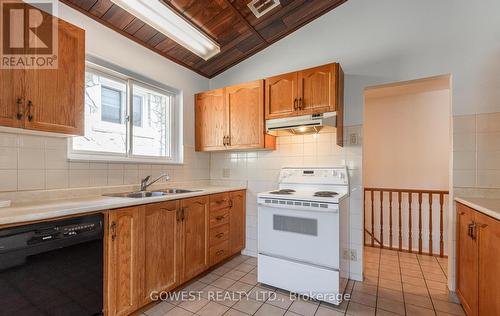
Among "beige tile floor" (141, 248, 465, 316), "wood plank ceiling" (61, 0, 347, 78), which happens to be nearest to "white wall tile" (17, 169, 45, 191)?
"beige tile floor" (141, 248, 465, 316)

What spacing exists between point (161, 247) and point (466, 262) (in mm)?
2387

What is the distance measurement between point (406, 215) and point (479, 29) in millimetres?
2503

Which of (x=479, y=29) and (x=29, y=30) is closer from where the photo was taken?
(x=29, y=30)

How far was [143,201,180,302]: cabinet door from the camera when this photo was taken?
178 cm

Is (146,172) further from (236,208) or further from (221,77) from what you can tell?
(221,77)

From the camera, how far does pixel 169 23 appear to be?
200 cm

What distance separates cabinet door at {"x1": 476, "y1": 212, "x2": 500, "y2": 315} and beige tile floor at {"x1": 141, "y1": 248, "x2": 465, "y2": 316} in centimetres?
57

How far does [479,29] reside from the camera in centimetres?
196

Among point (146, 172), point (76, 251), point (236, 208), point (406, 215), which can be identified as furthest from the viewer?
point (406, 215)

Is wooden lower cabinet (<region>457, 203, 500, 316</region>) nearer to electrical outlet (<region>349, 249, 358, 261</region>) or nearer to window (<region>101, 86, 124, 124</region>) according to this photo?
electrical outlet (<region>349, 249, 358, 261</region>)

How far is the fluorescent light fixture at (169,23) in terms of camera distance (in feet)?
5.75

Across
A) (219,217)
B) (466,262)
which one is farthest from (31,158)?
(466,262)

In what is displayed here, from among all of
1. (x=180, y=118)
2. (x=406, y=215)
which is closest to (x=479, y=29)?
(x=406, y=215)

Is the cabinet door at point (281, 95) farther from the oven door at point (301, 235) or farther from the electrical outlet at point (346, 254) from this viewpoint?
the electrical outlet at point (346, 254)
